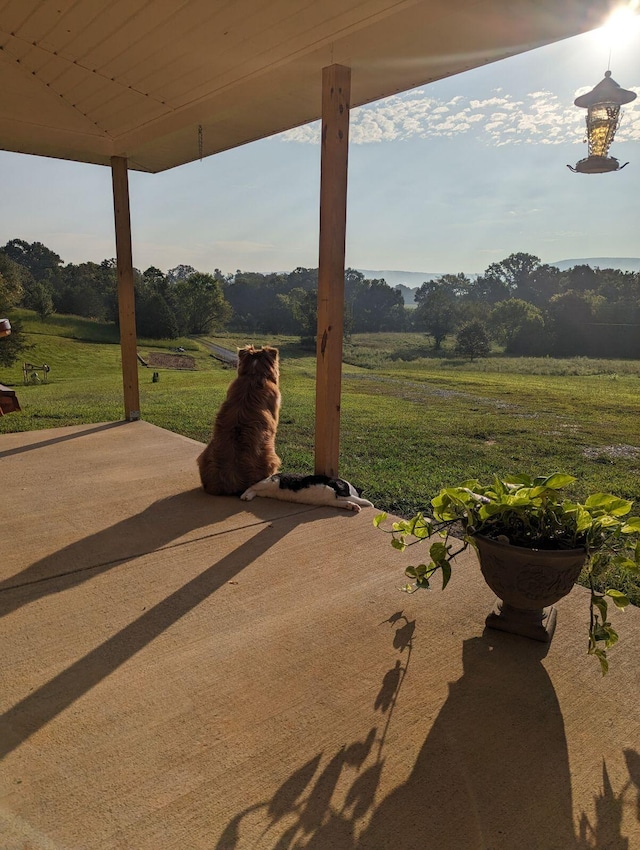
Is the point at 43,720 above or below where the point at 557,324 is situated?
below

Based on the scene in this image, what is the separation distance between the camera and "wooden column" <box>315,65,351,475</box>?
285 cm

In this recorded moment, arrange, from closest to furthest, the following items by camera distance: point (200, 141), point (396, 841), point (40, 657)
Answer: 1. point (396, 841)
2. point (40, 657)
3. point (200, 141)

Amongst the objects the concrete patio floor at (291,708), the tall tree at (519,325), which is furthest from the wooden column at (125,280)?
the tall tree at (519,325)

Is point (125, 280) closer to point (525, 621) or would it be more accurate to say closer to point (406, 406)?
point (525, 621)

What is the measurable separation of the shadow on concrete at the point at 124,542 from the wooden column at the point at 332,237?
710 millimetres

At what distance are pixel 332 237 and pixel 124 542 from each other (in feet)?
6.33

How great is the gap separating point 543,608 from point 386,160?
646cm

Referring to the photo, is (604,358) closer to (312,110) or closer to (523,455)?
(523,455)

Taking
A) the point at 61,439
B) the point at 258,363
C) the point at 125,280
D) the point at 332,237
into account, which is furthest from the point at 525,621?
the point at 125,280

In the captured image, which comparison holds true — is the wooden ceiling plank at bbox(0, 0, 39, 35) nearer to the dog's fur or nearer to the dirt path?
the dog's fur

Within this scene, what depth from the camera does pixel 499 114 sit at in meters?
4.37

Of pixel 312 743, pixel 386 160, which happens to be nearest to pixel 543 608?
A: pixel 312 743

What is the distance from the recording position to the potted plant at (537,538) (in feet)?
5.19

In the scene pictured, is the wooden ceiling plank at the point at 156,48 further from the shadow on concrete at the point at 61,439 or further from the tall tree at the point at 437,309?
the tall tree at the point at 437,309
